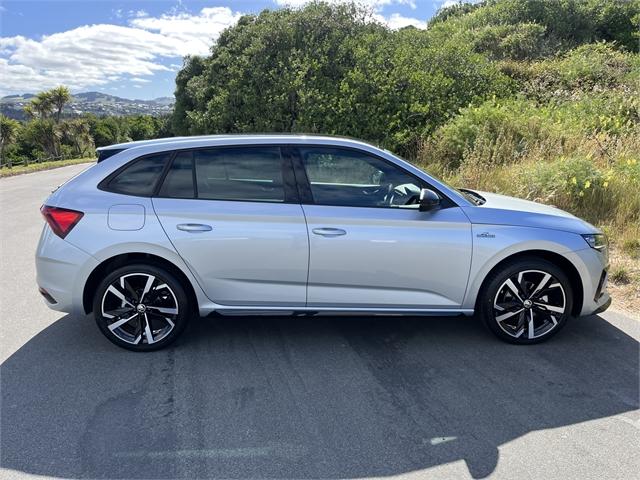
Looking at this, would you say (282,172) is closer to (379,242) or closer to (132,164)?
(379,242)

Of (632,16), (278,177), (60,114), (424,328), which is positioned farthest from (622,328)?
(60,114)

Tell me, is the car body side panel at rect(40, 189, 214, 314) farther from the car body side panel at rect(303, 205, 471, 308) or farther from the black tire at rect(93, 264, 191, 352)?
the car body side panel at rect(303, 205, 471, 308)

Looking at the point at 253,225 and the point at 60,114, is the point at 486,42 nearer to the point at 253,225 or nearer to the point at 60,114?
the point at 253,225

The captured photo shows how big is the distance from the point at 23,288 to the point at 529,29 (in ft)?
69.8

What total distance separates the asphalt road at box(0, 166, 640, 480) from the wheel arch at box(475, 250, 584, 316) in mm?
367

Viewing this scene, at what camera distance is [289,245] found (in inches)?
149

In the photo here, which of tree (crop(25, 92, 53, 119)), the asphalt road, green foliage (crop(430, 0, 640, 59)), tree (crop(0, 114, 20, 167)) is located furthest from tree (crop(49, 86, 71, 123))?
the asphalt road

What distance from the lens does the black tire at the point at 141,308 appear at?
384 cm

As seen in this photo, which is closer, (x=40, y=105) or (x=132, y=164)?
→ (x=132, y=164)

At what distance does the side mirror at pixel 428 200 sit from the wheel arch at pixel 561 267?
28.4 inches

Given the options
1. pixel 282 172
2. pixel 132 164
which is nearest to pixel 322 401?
pixel 282 172

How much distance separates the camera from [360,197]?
3.94 meters

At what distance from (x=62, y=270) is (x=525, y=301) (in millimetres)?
3634

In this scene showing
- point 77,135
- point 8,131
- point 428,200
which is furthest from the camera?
point 77,135
